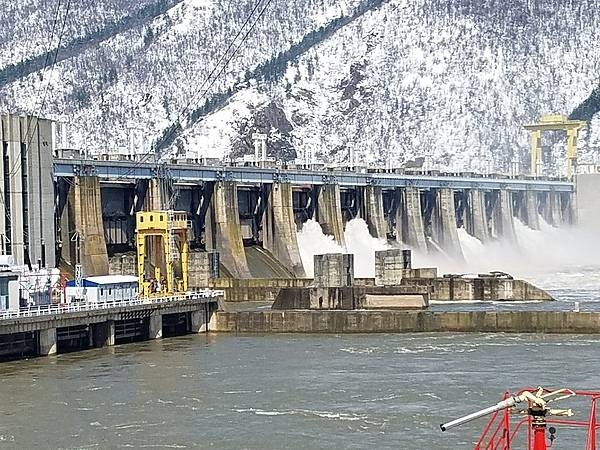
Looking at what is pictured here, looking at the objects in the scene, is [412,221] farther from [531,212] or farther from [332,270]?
[531,212]

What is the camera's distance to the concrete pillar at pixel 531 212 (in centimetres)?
11950

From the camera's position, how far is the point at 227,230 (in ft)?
242

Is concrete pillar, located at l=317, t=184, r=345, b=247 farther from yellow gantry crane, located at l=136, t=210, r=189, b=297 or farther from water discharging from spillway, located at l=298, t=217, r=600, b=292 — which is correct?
yellow gantry crane, located at l=136, t=210, r=189, b=297

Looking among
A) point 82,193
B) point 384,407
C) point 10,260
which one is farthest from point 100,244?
point 384,407

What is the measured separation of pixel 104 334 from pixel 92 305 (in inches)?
62.4

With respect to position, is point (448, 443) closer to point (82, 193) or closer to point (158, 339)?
point (158, 339)

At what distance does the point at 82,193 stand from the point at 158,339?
12777mm

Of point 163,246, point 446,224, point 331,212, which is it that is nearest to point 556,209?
point 446,224

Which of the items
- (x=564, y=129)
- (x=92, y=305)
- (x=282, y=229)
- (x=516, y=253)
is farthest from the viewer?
(x=564, y=129)

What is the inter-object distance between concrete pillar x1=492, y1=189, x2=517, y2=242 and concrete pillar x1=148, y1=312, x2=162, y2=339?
58.3 metres

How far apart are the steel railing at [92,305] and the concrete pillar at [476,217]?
164 ft

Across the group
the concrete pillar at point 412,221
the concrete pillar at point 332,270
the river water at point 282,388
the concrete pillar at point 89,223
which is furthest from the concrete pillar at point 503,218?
the river water at point 282,388

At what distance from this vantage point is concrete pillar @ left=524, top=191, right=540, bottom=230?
120m

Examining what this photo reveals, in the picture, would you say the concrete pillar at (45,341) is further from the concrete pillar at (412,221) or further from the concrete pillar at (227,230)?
the concrete pillar at (412,221)
